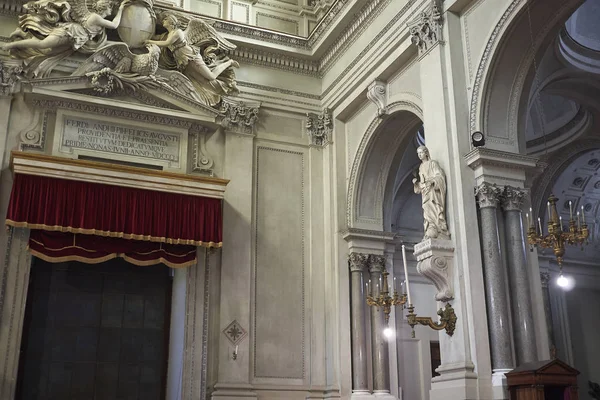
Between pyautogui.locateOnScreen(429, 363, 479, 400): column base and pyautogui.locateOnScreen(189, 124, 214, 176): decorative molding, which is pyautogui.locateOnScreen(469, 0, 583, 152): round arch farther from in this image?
pyautogui.locateOnScreen(189, 124, 214, 176): decorative molding

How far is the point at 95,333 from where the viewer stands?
34.2ft

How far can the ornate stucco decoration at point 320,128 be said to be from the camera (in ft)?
38.6

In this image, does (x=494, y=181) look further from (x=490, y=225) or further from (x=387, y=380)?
(x=387, y=380)

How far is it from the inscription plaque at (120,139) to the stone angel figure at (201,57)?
94 cm

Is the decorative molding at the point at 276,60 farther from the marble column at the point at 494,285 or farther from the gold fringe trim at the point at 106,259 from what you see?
the marble column at the point at 494,285

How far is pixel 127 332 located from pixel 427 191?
5256 millimetres

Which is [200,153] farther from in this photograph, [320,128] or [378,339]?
[378,339]

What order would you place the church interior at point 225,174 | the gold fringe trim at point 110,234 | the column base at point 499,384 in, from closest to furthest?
the column base at point 499,384 < the gold fringe trim at point 110,234 < the church interior at point 225,174

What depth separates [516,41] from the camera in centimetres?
792

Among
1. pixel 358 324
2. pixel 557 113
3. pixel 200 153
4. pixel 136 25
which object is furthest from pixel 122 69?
pixel 557 113

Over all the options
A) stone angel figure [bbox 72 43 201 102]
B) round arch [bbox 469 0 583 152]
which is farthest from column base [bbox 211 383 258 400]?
round arch [bbox 469 0 583 152]

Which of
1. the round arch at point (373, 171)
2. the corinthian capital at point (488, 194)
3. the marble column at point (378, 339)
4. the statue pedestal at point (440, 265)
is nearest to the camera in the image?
the statue pedestal at point (440, 265)

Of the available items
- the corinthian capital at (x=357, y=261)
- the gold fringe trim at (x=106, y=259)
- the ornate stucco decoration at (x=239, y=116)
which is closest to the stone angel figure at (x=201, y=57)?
the ornate stucco decoration at (x=239, y=116)

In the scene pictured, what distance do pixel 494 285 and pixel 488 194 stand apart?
101 centimetres
